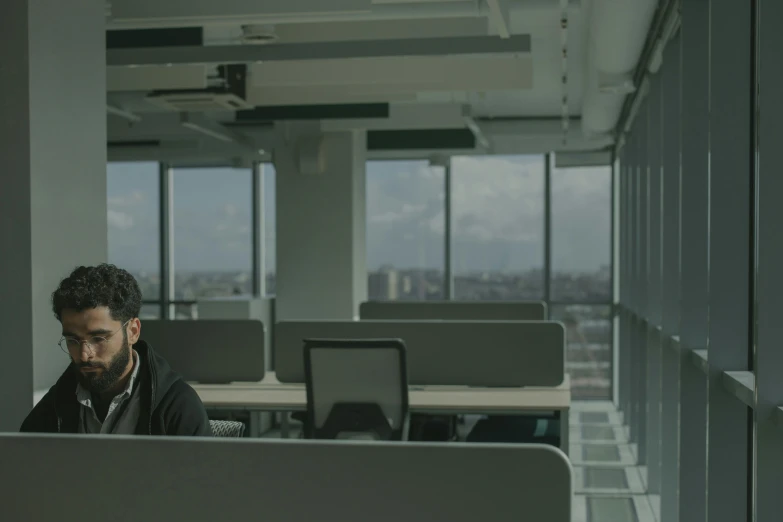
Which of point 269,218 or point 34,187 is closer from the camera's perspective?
point 34,187

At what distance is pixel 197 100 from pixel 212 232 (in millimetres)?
6075

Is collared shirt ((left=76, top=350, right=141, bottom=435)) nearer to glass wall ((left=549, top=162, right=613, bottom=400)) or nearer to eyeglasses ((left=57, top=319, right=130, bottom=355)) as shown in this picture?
eyeglasses ((left=57, top=319, right=130, bottom=355))

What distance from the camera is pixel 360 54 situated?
4.62 meters

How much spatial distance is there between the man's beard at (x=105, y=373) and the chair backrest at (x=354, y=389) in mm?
1953

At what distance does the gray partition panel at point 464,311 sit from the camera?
650 cm

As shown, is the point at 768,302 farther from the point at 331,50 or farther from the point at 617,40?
the point at 331,50

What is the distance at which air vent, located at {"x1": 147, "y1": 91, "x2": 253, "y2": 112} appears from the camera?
18.6ft

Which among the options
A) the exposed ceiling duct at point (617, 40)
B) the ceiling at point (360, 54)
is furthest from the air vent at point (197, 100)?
the exposed ceiling duct at point (617, 40)

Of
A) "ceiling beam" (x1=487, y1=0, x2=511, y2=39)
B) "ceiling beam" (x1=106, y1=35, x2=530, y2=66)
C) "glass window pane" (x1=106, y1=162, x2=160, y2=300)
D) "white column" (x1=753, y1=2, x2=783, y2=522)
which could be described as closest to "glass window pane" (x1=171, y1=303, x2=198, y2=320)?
"glass window pane" (x1=106, y1=162, x2=160, y2=300)

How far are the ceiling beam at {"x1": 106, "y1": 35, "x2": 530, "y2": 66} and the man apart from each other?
98.3 inches

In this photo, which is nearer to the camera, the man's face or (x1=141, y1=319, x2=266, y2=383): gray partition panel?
the man's face

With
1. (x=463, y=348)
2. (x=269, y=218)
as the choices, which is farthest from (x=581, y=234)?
(x=463, y=348)

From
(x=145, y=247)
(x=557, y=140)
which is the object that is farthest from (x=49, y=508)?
(x=145, y=247)

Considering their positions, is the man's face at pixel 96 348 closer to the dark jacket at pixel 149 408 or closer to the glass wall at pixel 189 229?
the dark jacket at pixel 149 408
